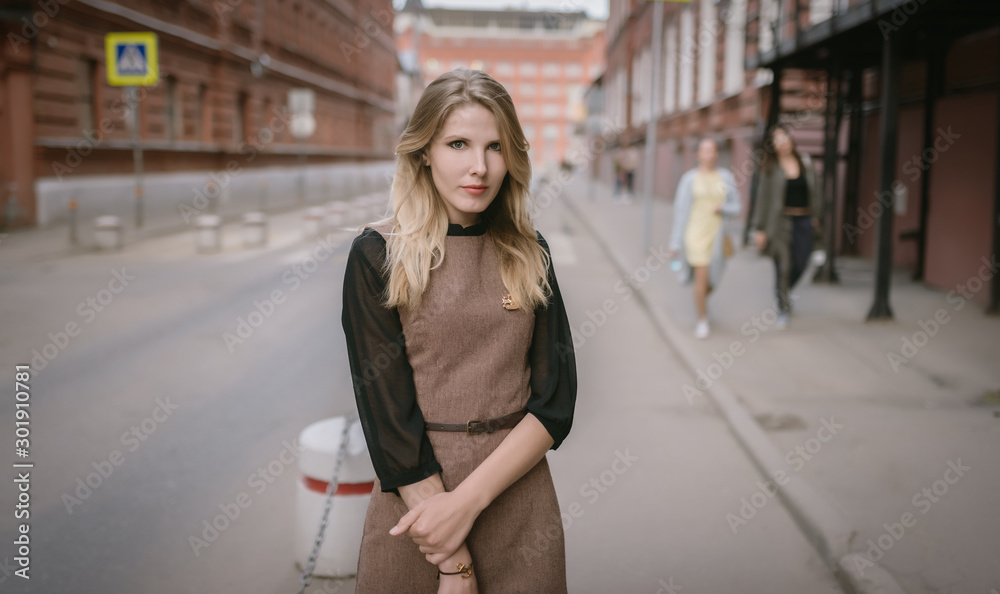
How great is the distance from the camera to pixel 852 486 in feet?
15.2

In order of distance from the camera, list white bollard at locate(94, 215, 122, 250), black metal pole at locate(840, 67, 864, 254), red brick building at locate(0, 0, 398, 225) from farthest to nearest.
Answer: red brick building at locate(0, 0, 398, 225) → white bollard at locate(94, 215, 122, 250) → black metal pole at locate(840, 67, 864, 254)

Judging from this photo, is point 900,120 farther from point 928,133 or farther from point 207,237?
point 207,237

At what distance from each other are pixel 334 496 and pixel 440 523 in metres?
1.99

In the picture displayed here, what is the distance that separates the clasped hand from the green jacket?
781cm

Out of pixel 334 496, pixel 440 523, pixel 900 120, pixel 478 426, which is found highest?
pixel 900 120

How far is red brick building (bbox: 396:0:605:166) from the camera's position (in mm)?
125000

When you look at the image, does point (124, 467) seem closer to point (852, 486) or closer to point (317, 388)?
point (317, 388)

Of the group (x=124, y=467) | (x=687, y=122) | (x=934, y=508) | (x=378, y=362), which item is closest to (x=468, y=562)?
(x=378, y=362)

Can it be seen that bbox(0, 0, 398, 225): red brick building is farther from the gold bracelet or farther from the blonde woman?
the gold bracelet

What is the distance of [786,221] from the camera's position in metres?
9.06

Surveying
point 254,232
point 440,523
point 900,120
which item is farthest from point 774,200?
point 254,232

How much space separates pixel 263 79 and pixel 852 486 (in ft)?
104

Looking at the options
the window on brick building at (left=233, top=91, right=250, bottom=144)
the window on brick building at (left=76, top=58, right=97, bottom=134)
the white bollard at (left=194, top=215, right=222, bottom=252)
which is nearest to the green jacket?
the white bollard at (left=194, top=215, right=222, bottom=252)

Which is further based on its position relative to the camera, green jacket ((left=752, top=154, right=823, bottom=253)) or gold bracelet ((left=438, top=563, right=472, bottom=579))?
green jacket ((left=752, top=154, right=823, bottom=253))
